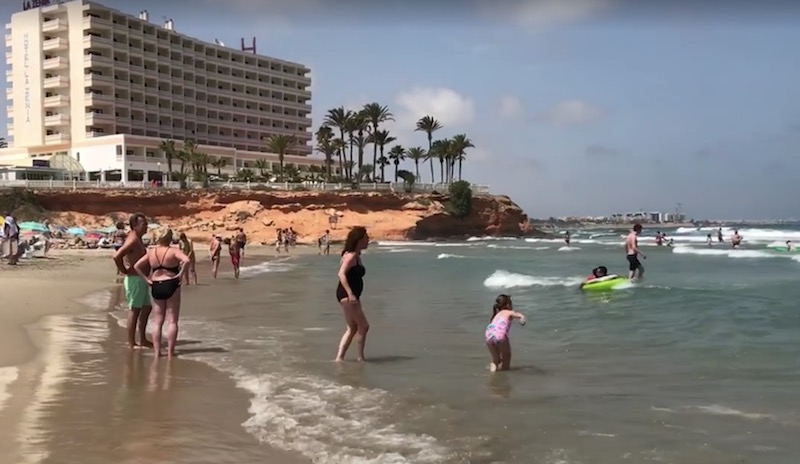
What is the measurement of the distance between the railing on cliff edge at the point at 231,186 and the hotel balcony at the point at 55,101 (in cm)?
1862

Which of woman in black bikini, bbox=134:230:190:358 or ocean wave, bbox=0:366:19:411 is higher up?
woman in black bikini, bbox=134:230:190:358

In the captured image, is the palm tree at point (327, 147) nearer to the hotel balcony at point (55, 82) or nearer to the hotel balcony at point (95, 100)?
the hotel balcony at point (95, 100)

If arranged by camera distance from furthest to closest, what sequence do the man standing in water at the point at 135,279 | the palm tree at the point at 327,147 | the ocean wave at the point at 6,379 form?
the palm tree at the point at 327,147
the man standing in water at the point at 135,279
the ocean wave at the point at 6,379

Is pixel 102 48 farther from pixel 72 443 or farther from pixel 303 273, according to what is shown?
pixel 72 443

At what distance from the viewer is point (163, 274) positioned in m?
8.79

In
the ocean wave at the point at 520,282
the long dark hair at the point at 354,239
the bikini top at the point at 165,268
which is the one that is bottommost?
the ocean wave at the point at 520,282

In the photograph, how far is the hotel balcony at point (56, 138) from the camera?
7538 cm

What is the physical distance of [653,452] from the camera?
5.62m

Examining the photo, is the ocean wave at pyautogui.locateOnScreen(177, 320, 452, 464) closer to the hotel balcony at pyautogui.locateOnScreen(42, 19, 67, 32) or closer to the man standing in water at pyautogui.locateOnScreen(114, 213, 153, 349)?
the man standing in water at pyautogui.locateOnScreen(114, 213, 153, 349)

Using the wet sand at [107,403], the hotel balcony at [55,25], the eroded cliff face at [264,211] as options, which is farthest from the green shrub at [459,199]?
the wet sand at [107,403]

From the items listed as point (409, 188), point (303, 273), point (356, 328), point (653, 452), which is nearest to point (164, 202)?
point (409, 188)

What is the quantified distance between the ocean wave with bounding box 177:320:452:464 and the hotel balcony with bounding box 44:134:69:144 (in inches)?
2924

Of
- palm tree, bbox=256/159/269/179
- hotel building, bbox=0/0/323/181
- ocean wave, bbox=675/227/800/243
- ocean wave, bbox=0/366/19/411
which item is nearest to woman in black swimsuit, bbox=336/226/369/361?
ocean wave, bbox=0/366/19/411

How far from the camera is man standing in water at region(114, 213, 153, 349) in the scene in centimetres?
916
